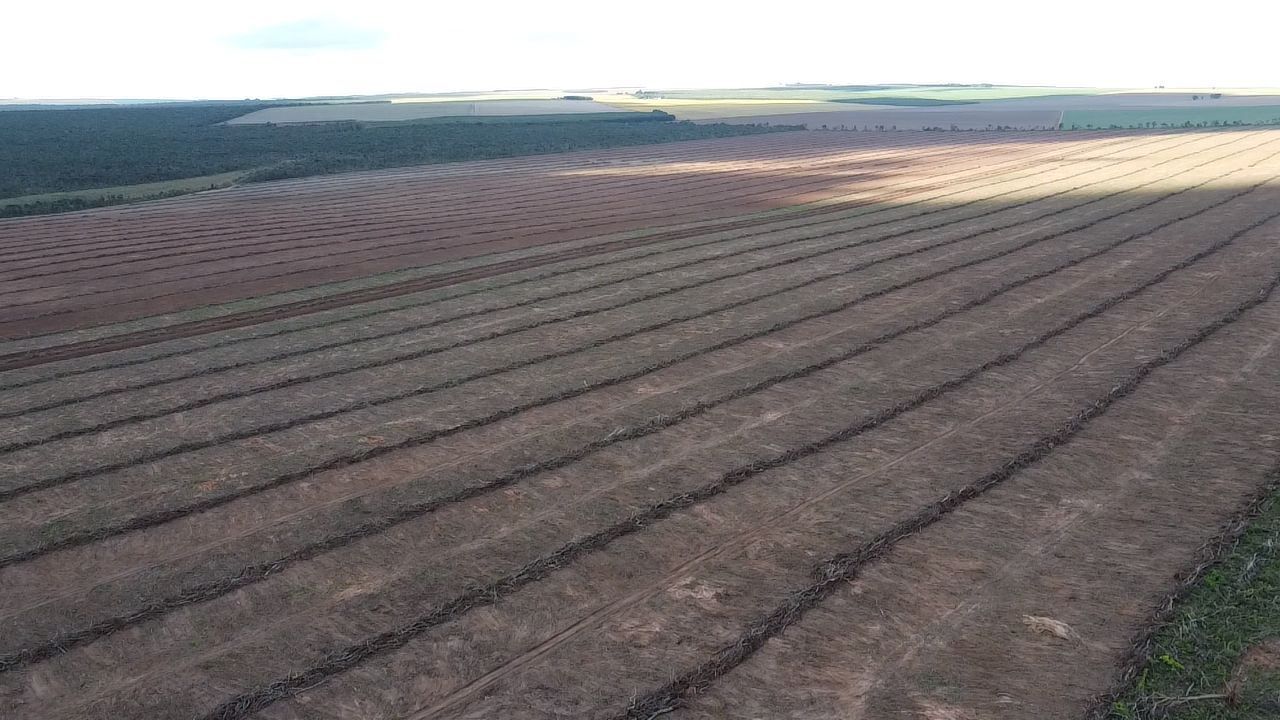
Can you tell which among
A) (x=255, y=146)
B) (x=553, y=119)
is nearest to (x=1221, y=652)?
(x=255, y=146)

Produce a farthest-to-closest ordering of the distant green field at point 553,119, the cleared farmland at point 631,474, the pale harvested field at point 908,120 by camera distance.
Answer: the distant green field at point 553,119, the pale harvested field at point 908,120, the cleared farmland at point 631,474

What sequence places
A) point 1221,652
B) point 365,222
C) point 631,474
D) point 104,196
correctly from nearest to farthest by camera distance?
point 1221,652, point 631,474, point 365,222, point 104,196

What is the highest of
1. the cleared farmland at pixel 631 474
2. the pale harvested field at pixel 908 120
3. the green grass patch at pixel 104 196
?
the pale harvested field at pixel 908 120

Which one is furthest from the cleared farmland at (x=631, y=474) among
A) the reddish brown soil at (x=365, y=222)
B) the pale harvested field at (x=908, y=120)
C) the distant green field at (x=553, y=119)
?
the distant green field at (x=553, y=119)

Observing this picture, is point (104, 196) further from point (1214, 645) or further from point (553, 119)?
point (553, 119)

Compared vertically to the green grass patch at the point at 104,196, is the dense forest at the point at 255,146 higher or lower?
higher

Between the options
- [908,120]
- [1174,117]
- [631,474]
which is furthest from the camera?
[908,120]

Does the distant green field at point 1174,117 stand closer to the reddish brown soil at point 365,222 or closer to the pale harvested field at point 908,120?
the pale harvested field at point 908,120
